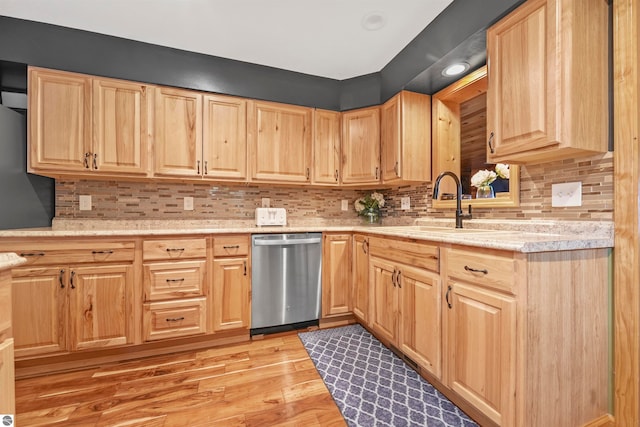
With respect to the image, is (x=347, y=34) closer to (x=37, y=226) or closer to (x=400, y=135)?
(x=400, y=135)

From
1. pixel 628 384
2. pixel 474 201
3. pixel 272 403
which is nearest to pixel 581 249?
pixel 628 384

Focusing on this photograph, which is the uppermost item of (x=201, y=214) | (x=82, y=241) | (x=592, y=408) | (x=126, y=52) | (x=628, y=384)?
(x=126, y=52)

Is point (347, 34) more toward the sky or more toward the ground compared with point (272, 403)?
more toward the sky

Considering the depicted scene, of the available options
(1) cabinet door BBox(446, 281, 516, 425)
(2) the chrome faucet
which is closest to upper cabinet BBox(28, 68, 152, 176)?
(2) the chrome faucet

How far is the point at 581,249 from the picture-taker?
1.15 meters

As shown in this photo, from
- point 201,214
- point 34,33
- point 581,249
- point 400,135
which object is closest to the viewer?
point 581,249

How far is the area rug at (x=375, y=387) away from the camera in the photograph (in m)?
1.35

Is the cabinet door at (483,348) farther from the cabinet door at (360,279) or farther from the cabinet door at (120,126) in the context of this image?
the cabinet door at (120,126)

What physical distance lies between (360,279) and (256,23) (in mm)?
2158

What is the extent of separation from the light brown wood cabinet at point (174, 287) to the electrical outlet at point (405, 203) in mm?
1901

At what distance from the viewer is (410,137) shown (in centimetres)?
240

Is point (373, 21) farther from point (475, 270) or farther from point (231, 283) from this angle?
point (231, 283)

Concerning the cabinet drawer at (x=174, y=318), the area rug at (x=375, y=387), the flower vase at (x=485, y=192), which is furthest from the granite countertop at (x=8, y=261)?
the flower vase at (x=485, y=192)

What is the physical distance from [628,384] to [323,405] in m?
1.39
